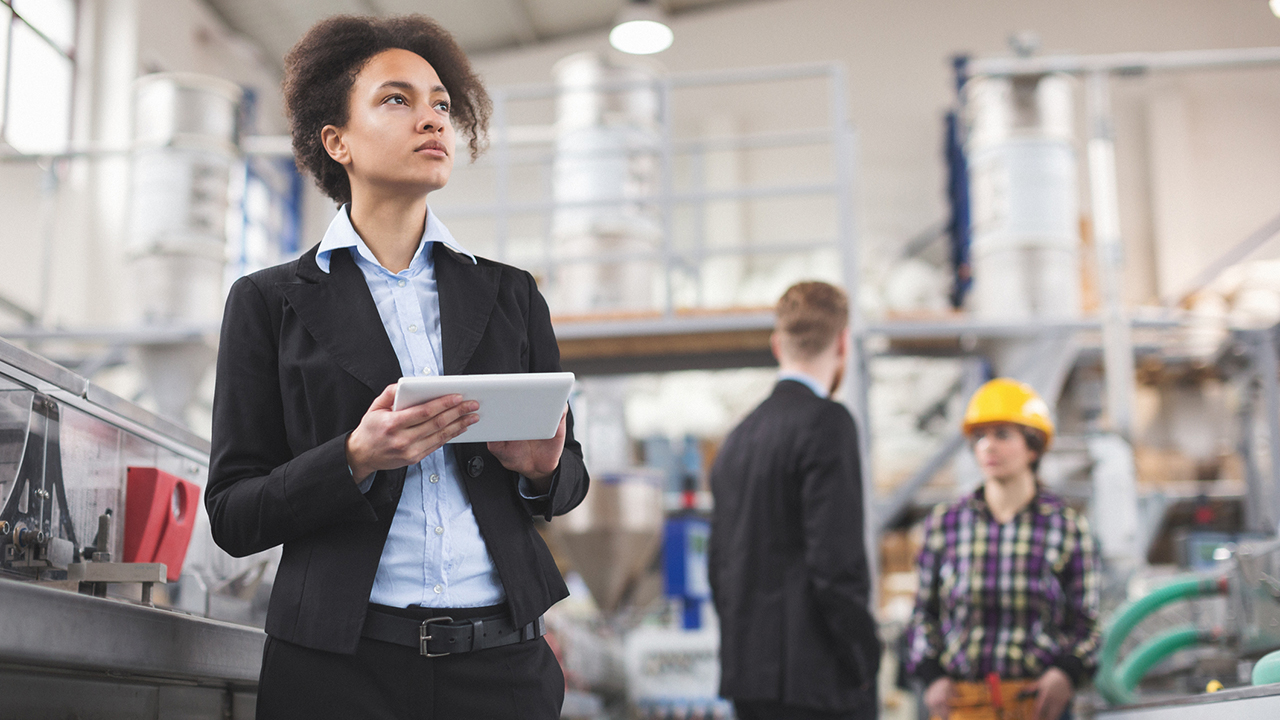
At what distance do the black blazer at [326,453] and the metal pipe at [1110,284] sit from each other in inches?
193

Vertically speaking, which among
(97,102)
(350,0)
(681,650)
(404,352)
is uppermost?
(350,0)

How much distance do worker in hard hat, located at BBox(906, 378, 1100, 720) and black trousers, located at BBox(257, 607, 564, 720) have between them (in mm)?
2078

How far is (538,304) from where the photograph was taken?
5.40 feet

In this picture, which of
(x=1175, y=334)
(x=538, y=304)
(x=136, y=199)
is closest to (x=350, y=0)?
(x=136, y=199)

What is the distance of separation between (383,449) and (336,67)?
62 centimetres

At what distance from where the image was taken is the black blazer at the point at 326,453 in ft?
4.41

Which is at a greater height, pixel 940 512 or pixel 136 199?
pixel 136 199

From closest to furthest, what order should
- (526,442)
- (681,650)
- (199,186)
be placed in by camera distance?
(526,442), (681,650), (199,186)

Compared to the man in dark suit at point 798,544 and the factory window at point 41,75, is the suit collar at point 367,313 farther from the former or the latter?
the factory window at point 41,75

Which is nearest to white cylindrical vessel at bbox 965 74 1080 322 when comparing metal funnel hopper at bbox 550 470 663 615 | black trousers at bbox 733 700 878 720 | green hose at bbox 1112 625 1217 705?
metal funnel hopper at bbox 550 470 663 615

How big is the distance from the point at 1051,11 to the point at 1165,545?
23.3 feet

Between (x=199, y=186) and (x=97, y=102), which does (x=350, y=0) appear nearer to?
(x=97, y=102)

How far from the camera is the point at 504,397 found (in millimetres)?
1289

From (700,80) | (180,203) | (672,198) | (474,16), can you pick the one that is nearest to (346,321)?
(672,198)
